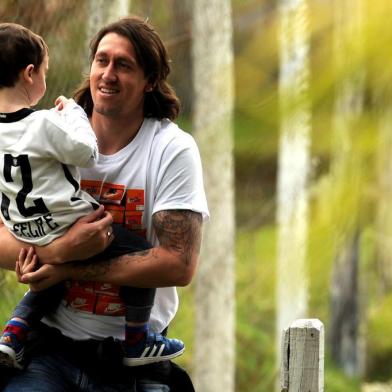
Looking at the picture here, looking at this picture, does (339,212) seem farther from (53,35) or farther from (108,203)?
(108,203)

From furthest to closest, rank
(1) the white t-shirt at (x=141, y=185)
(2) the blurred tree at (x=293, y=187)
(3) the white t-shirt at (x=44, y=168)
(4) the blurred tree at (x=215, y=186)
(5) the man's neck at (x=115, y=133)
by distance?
(2) the blurred tree at (x=293, y=187)
(4) the blurred tree at (x=215, y=186)
(5) the man's neck at (x=115, y=133)
(1) the white t-shirt at (x=141, y=185)
(3) the white t-shirt at (x=44, y=168)

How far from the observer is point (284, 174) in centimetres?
2081

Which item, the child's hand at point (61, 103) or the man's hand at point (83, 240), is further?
the child's hand at point (61, 103)

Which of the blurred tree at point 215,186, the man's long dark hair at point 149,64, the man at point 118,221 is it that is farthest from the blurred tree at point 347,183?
the man at point 118,221

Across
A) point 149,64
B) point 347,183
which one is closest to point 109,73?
point 149,64

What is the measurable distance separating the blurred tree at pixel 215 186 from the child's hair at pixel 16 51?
12.1m

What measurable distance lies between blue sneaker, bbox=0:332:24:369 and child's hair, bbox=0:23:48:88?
30.3 inches

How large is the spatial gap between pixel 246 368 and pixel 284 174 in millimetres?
4018

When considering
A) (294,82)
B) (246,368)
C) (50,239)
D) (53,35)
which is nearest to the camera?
(50,239)

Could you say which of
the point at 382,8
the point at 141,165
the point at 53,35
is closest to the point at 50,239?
the point at 141,165

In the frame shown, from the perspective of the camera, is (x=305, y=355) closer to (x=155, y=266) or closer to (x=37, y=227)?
(x=155, y=266)

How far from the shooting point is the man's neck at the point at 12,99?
3.47 meters

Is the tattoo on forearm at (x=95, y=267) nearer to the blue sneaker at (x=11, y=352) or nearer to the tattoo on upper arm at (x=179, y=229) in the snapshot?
the tattoo on upper arm at (x=179, y=229)

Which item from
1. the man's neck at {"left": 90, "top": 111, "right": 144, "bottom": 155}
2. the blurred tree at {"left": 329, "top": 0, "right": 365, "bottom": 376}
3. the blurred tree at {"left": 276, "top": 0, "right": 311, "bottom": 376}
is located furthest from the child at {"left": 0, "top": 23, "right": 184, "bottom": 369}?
the blurred tree at {"left": 276, "top": 0, "right": 311, "bottom": 376}
